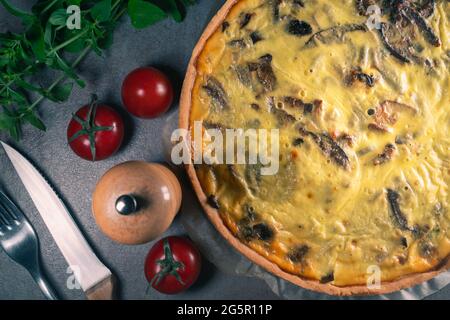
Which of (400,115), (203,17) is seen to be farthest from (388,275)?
(203,17)

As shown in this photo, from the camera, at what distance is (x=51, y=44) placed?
1882 mm

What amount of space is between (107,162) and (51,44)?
0.50m

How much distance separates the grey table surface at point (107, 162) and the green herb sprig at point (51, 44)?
65mm

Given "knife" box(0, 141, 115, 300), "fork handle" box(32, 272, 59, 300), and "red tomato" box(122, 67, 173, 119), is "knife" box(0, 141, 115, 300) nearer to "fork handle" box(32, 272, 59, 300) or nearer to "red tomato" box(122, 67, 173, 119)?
"fork handle" box(32, 272, 59, 300)

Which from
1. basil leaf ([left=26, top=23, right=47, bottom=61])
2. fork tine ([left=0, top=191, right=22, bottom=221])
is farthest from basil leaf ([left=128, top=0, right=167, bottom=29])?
fork tine ([left=0, top=191, right=22, bottom=221])

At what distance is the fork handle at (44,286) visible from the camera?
211 cm

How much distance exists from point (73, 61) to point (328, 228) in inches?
46.2

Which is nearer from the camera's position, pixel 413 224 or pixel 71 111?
pixel 413 224

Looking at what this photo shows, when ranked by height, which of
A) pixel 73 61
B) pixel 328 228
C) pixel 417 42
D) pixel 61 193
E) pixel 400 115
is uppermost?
pixel 417 42

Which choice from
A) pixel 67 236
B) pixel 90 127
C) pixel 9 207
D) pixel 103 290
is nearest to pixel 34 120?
pixel 90 127

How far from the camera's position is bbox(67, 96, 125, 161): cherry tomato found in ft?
6.41

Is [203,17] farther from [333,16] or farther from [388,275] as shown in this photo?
[388,275]

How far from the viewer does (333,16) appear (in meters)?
1.73
